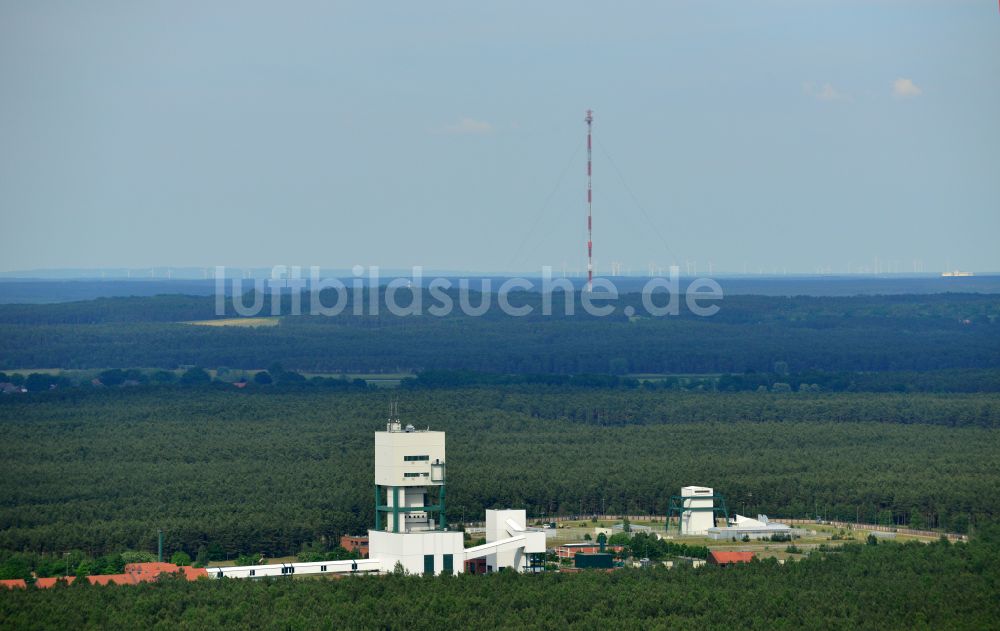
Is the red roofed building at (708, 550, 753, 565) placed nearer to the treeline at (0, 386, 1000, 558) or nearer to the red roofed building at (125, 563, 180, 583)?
the treeline at (0, 386, 1000, 558)

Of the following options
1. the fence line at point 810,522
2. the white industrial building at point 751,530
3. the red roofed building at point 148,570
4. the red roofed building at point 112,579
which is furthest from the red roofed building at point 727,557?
the red roofed building at point 112,579

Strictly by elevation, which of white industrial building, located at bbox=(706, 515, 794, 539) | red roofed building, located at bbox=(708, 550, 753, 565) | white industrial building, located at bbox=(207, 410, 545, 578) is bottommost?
white industrial building, located at bbox=(706, 515, 794, 539)

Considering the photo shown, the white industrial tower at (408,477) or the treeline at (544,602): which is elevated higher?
the white industrial tower at (408,477)

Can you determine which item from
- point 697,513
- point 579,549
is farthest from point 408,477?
point 697,513

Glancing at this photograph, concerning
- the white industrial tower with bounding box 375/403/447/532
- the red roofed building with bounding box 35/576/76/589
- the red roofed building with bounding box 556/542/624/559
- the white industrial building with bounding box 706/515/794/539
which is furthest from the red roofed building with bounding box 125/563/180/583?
the white industrial building with bounding box 706/515/794/539

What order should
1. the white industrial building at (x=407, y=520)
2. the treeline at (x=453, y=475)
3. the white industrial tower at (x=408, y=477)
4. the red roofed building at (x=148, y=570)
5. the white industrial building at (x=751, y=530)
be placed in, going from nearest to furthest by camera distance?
the white industrial building at (x=407, y=520) → the white industrial tower at (x=408, y=477) → the red roofed building at (x=148, y=570) → the white industrial building at (x=751, y=530) → the treeline at (x=453, y=475)

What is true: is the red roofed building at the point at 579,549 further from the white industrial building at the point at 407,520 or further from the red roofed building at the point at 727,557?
the white industrial building at the point at 407,520
